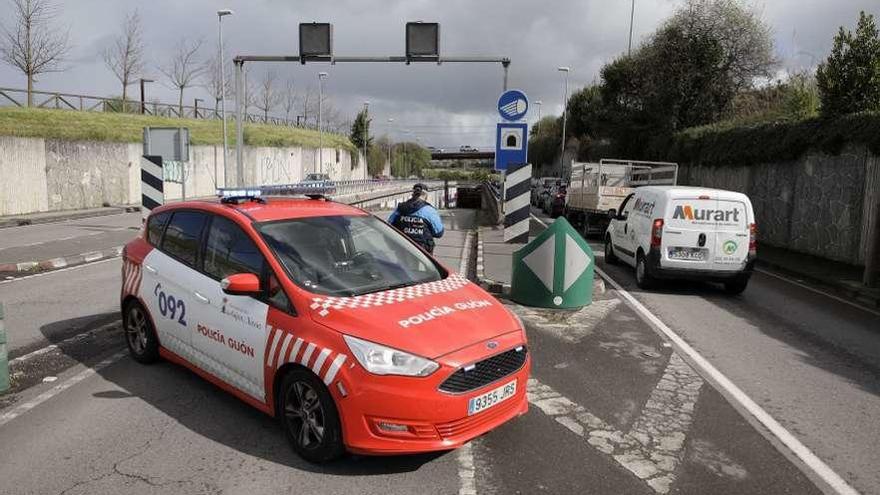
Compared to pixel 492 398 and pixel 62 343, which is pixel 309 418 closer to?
pixel 492 398

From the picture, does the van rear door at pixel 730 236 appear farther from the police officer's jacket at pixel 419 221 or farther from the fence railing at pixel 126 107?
the fence railing at pixel 126 107

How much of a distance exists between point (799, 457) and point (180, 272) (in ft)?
16.0

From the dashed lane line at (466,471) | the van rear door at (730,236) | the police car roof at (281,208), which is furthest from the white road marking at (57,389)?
the van rear door at (730,236)

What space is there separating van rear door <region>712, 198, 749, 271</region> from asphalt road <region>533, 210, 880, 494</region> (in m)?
0.61

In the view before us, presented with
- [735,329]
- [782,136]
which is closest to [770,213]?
[782,136]

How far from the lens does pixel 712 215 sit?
401 inches

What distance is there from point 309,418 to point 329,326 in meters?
0.63

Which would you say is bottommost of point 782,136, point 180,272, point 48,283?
point 48,283

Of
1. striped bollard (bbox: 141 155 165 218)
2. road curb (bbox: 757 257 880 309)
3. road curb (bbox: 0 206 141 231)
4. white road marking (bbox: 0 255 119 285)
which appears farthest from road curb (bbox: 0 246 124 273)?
road curb (bbox: 757 257 880 309)

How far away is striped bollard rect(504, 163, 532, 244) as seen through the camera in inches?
408

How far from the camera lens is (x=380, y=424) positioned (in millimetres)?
3715

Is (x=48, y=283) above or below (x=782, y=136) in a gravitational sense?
below

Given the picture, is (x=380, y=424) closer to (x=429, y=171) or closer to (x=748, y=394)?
(x=748, y=394)

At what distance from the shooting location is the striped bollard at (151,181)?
41.4 feet
